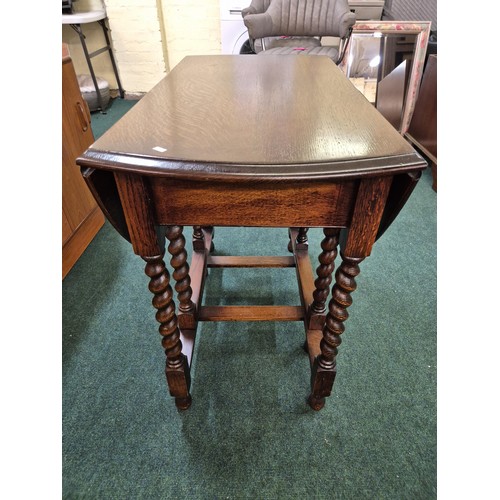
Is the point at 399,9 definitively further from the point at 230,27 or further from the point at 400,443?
the point at 400,443

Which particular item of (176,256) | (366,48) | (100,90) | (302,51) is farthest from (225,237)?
(100,90)

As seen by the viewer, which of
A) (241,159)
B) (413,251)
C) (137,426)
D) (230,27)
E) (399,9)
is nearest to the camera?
(241,159)

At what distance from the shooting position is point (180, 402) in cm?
102

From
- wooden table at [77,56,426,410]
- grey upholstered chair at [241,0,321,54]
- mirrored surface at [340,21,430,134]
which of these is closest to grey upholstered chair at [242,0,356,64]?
grey upholstered chair at [241,0,321,54]

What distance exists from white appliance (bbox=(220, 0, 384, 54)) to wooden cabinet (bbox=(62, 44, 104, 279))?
2090mm

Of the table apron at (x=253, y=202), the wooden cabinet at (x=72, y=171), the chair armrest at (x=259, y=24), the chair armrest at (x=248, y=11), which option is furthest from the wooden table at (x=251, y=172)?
the chair armrest at (x=248, y=11)

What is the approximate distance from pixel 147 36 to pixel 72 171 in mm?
2395

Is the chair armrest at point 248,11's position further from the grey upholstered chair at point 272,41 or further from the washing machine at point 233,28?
the washing machine at point 233,28

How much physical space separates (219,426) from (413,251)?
124 cm

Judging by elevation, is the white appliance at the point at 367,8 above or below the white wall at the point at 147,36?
above

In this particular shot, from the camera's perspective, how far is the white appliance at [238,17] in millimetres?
2824

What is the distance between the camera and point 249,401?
1.06 metres

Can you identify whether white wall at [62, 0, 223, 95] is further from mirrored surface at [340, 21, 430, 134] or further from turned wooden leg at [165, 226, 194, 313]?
turned wooden leg at [165, 226, 194, 313]

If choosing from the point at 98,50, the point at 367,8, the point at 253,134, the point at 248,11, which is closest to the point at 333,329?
the point at 253,134
